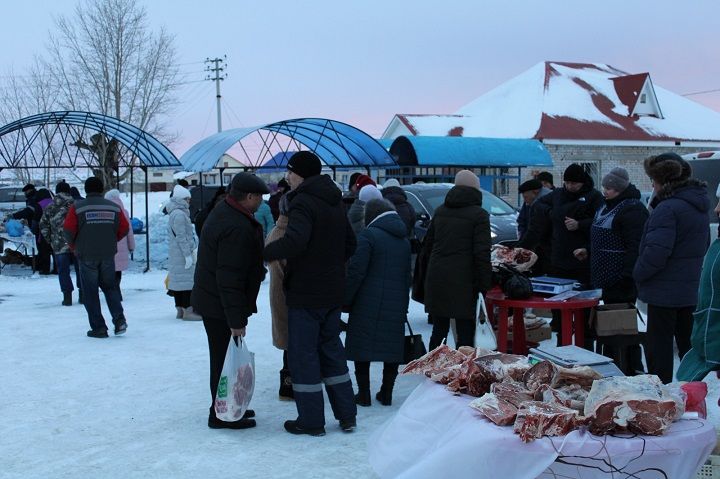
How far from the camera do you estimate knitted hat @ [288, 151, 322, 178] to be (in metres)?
5.21

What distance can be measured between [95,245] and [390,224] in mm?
4374

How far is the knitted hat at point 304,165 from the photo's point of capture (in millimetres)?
5211

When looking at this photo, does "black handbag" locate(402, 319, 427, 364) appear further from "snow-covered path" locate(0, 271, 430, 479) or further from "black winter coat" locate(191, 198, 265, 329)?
"black winter coat" locate(191, 198, 265, 329)

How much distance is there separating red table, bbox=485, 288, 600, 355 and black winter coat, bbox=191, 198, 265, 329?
1.93 meters

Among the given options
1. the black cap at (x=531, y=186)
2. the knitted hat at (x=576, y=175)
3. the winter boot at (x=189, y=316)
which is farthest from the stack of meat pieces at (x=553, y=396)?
the winter boot at (x=189, y=316)

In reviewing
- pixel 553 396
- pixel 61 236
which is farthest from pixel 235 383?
pixel 61 236

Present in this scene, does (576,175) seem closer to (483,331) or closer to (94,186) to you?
(483,331)

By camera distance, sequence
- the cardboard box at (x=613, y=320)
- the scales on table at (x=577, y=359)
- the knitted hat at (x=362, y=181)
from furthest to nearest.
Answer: the knitted hat at (x=362, y=181) < the cardboard box at (x=613, y=320) < the scales on table at (x=577, y=359)

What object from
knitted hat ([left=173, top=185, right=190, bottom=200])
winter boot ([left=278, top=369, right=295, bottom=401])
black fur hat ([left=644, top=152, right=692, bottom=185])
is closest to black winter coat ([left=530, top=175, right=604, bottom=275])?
black fur hat ([left=644, top=152, right=692, bottom=185])

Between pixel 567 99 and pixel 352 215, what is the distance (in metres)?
27.8

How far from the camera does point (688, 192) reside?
5.34 meters

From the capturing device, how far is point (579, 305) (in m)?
5.77

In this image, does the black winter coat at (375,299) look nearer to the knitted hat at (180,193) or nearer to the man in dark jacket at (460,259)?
the man in dark jacket at (460,259)

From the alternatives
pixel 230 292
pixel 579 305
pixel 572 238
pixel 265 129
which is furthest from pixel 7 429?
pixel 265 129
